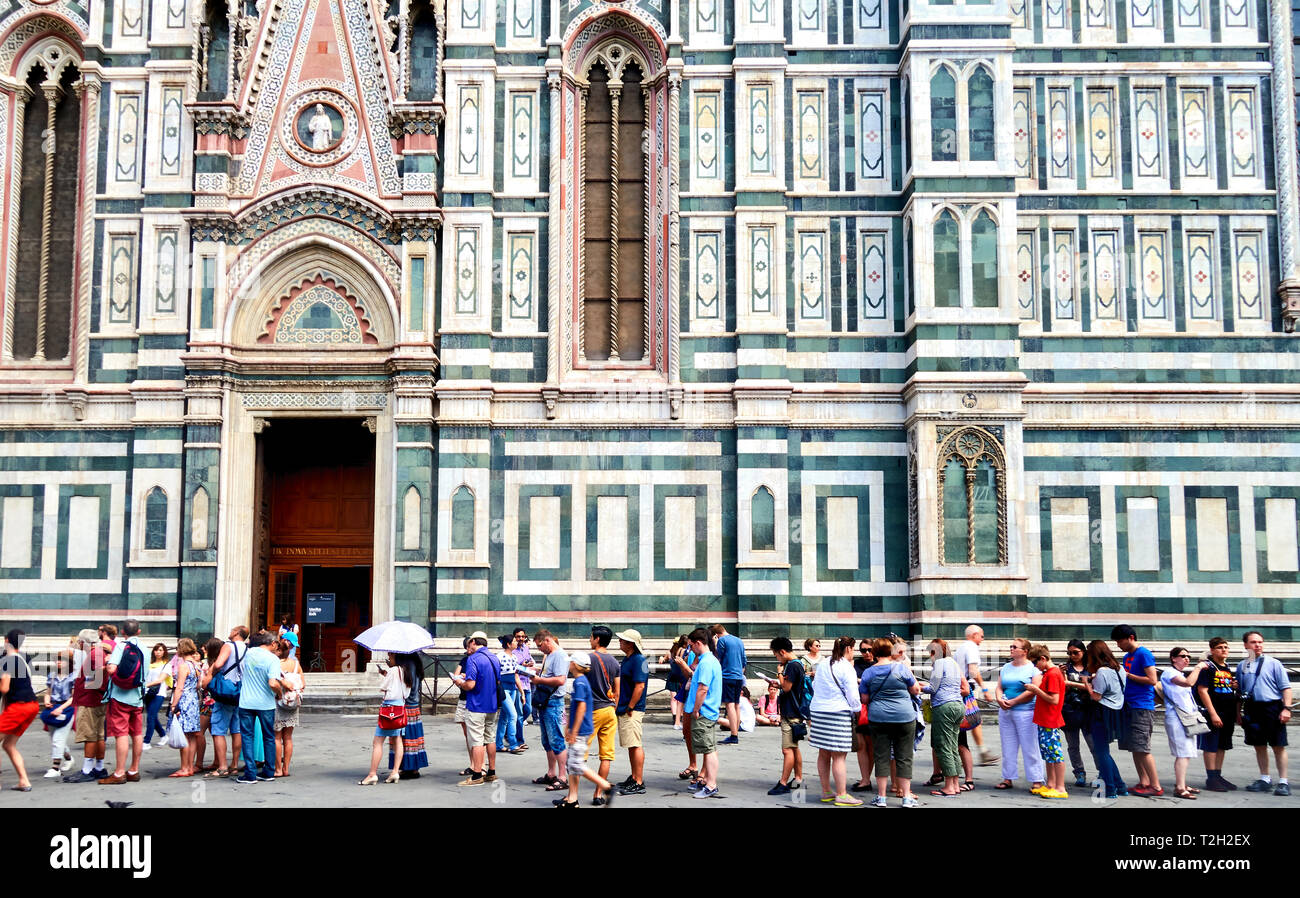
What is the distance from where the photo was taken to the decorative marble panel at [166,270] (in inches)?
1078

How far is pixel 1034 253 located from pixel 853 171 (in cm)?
392

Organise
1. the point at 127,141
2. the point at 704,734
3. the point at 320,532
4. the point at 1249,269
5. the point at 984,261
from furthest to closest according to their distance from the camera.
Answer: the point at 320,532 → the point at 127,141 → the point at 1249,269 → the point at 984,261 → the point at 704,734

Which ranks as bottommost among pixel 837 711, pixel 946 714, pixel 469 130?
pixel 946 714

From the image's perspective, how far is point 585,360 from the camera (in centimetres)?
2770

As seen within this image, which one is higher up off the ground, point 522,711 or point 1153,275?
point 1153,275

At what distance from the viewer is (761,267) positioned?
2722 cm

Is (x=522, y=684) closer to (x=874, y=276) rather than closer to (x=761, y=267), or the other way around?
(x=761, y=267)

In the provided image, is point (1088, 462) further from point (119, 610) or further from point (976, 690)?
point (119, 610)

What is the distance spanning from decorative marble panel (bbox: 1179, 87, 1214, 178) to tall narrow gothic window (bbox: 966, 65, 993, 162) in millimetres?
4090

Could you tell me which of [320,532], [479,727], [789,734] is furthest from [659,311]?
[789,734]

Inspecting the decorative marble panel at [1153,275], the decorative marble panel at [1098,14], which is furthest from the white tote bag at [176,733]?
the decorative marble panel at [1098,14]

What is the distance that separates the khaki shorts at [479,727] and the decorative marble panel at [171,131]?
629 inches

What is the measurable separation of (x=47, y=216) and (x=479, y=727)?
1747 centimetres
